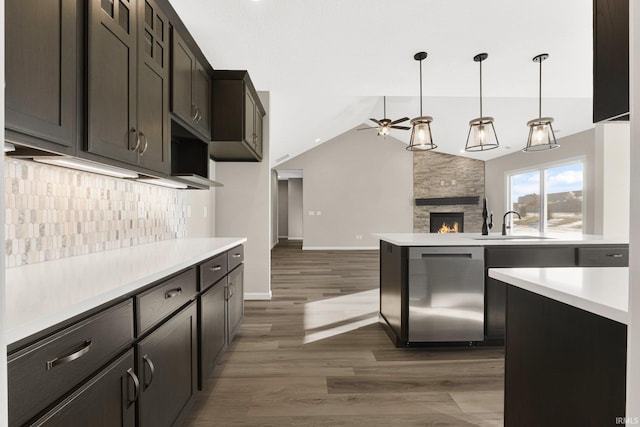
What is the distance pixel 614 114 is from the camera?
0.85m

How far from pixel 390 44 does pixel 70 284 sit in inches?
114

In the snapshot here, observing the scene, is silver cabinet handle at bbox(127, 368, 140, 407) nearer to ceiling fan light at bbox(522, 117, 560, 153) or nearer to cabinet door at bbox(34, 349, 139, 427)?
cabinet door at bbox(34, 349, 139, 427)

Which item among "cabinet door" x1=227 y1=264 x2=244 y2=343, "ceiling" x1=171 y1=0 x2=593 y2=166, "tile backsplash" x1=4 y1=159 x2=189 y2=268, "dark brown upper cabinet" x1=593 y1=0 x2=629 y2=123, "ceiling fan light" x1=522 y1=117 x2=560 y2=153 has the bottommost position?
"cabinet door" x1=227 y1=264 x2=244 y2=343

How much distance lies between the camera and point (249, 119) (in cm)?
324

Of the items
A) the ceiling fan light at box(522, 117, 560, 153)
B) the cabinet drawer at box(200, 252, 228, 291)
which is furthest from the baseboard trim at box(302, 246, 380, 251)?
the cabinet drawer at box(200, 252, 228, 291)

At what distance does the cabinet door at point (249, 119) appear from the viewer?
120 inches

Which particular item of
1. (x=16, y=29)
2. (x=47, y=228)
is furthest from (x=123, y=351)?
(x=16, y=29)

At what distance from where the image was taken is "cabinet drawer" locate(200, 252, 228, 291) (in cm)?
189

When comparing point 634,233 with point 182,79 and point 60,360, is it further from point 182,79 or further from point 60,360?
point 182,79

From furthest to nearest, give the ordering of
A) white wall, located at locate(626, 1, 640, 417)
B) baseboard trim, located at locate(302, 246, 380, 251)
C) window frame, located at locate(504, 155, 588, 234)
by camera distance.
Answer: baseboard trim, located at locate(302, 246, 380, 251) → window frame, located at locate(504, 155, 588, 234) → white wall, located at locate(626, 1, 640, 417)

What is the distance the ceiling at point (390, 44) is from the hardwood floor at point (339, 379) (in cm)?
256

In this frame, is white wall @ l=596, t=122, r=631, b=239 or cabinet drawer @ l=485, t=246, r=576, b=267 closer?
cabinet drawer @ l=485, t=246, r=576, b=267

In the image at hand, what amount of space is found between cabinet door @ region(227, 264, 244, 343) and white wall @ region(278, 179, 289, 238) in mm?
10099

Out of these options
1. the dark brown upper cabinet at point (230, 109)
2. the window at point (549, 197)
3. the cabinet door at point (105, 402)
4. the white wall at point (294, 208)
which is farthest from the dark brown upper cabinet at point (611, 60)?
the white wall at point (294, 208)
